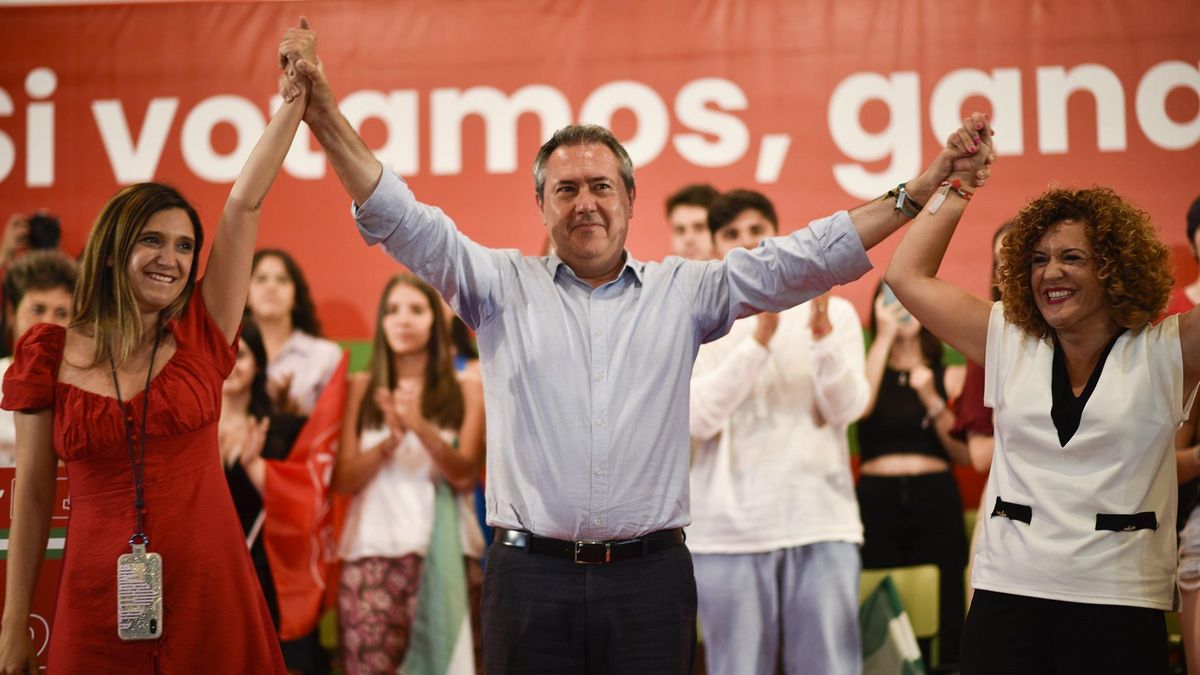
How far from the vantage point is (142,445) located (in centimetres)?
254

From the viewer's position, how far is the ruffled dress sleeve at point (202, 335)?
268 centimetres

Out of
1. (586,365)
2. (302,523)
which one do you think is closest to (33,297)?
(302,523)

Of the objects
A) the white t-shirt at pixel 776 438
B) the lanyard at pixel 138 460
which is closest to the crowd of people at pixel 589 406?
the lanyard at pixel 138 460

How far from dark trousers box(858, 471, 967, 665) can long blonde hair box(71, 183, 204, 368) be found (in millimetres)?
2819

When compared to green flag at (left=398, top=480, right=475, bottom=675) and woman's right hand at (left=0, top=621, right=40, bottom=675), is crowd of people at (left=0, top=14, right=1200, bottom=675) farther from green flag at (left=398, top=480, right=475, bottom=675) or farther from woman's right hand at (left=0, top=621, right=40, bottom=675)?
green flag at (left=398, top=480, right=475, bottom=675)

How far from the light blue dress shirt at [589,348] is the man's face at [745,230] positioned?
1.67 m

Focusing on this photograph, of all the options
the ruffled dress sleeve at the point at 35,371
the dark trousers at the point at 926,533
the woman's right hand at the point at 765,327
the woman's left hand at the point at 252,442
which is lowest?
the dark trousers at the point at 926,533

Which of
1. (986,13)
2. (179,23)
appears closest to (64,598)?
(179,23)

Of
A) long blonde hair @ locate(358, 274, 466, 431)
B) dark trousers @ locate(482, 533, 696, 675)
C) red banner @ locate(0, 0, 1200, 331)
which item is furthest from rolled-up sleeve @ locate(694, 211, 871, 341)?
red banner @ locate(0, 0, 1200, 331)

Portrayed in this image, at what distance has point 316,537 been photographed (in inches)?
176

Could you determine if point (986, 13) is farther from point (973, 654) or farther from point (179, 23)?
point (179, 23)

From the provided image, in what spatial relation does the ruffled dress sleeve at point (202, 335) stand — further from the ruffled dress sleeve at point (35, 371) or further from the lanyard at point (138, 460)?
the ruffled dress sleeve at point (35, 371)

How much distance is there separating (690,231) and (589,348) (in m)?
2.20

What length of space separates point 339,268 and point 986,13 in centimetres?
293
